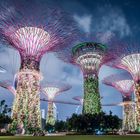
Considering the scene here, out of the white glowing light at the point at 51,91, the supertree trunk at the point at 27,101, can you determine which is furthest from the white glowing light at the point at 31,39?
the white glowing light at the point at 51,91

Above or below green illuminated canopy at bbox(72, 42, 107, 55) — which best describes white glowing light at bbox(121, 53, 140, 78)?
below

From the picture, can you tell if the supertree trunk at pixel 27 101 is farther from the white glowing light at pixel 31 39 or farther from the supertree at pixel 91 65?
the supertree at pixel 91 65

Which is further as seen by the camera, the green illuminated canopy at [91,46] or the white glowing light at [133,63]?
the green illuminated canopy at [91,46]

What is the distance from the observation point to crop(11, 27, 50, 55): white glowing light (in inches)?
2035

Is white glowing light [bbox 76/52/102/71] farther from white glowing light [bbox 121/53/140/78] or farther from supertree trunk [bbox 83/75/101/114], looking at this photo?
A: white glowing light [bbox 121/53/140/78]

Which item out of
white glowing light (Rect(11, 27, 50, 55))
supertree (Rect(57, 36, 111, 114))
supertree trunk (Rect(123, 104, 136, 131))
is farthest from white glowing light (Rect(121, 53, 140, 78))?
supertree trunk (Rect(123, 104, 136, 131))

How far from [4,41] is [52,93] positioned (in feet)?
→ 178

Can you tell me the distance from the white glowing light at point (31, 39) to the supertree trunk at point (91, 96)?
72.5 feet

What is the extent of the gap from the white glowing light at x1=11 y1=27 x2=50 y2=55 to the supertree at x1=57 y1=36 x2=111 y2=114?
1839 centimetres

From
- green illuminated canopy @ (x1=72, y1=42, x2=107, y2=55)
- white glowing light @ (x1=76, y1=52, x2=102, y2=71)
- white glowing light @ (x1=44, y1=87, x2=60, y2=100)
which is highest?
green illuminated canopy @ (x1=72, y1=42, x2=107, y2=55)

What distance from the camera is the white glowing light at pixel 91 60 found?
71000mm

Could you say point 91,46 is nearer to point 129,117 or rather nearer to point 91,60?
point 91,60

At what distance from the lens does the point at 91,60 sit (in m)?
70.8

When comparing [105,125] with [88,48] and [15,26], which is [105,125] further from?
[15,26]
